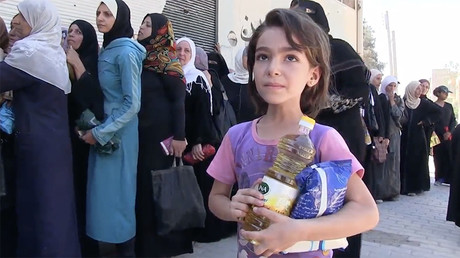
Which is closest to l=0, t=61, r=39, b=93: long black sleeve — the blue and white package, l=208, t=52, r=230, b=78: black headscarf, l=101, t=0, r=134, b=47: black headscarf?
l=101, t=0, r=134, b=47: black headscarf

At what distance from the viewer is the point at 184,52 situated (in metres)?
4.12

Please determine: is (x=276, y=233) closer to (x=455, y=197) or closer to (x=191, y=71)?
(x=191, y=71)

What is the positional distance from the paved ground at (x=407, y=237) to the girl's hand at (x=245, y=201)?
2812mm

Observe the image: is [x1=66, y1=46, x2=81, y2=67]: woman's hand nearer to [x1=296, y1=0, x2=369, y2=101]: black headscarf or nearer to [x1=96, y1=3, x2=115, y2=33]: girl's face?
[x1=96, y1=3, x2=115, y2=33]: girl's face

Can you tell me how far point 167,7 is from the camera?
A: 6.30 m

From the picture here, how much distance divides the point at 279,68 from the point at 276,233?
0.46m

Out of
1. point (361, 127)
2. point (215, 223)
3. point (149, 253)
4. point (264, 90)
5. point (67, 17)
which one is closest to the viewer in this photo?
point (264, 90)

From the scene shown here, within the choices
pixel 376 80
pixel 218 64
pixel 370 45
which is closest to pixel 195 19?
pixel 218 64

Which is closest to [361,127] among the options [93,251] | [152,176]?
[152,176]

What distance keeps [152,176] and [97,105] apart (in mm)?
607

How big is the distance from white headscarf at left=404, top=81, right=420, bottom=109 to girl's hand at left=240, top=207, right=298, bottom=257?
7223 millimetres

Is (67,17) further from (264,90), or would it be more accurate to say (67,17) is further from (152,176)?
(264,90)

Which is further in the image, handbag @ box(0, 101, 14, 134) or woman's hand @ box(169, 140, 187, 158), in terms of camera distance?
woman's hand @ box(169, 140, 187, 158)

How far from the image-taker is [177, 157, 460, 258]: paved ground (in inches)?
170
